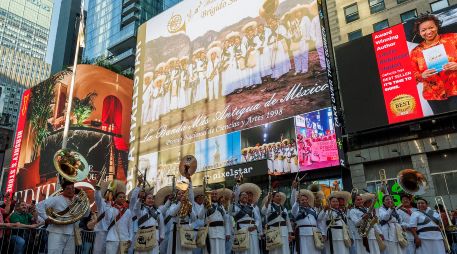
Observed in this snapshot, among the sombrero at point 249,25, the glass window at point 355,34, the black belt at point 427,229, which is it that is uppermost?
the sombrero at point 249,25

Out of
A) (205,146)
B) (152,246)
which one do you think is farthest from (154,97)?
(152,246)

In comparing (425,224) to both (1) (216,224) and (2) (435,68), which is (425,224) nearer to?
(1) (216,224)

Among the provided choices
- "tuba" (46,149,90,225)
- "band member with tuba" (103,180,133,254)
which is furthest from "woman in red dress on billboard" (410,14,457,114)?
"tuba" (46,149,90,225)

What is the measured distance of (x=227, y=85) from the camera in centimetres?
3006

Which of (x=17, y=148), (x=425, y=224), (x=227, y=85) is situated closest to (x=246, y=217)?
(x=425, y=224)

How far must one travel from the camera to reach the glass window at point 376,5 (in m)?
27.4

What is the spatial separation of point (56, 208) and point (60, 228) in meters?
0.40

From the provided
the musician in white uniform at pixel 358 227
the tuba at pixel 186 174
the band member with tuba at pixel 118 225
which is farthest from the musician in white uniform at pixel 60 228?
the musician in white uniform at pixel 358 227

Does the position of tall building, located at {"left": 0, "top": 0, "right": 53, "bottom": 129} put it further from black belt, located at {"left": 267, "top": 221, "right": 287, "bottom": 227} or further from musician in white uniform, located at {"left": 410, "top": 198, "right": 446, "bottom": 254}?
musician in white uniform, located at {"left": 410, "top": 198, "right": 446, "bottom": 254}

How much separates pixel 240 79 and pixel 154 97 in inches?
398

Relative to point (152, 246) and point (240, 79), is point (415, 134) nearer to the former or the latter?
Answer: point (240, 79)

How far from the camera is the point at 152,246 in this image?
29.0 ft

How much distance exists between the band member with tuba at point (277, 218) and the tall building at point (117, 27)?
67801 mm

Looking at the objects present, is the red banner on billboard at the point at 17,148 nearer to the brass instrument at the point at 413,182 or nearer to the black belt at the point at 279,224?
the black belt at the point at 279,224
